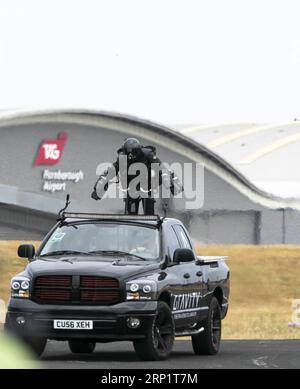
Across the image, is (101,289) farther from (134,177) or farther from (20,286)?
(134,177)

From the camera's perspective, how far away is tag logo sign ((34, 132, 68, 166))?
220ft

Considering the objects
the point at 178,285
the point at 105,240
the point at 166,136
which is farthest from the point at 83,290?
the point at 166,136

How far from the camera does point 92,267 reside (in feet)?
52.5

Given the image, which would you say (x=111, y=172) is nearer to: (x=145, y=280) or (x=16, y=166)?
(x=145, y=280)

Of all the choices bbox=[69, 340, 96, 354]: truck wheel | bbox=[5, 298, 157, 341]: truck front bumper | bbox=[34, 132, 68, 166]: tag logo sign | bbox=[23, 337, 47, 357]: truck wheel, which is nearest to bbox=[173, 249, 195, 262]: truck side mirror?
bbox=[5, 298, 157, 341]: truck front bumper

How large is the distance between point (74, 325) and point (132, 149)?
4.79 meters

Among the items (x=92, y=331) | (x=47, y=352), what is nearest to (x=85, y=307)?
(x=92, y=331)

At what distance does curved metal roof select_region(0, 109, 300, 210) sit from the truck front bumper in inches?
1894

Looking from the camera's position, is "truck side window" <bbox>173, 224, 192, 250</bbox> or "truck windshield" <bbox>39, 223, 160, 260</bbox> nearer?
"truck windshield" <bbox>39, 223, 160, 260</bbox>

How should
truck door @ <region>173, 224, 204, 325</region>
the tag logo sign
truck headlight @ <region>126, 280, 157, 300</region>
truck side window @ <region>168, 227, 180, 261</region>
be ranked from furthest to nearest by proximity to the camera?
1. the tag logo sign
2. truck door @ <region>173, 224, 204, 325</region>
3. truck side window @ <region>168, 227, 180, 261</region>
4. truck headlight @ <region>126, 280, 157, 300</region>

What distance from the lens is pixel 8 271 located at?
4338cm

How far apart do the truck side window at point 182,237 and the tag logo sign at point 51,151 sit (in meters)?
49.0

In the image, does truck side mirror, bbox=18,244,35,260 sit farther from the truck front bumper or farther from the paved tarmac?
the paved tarmac
